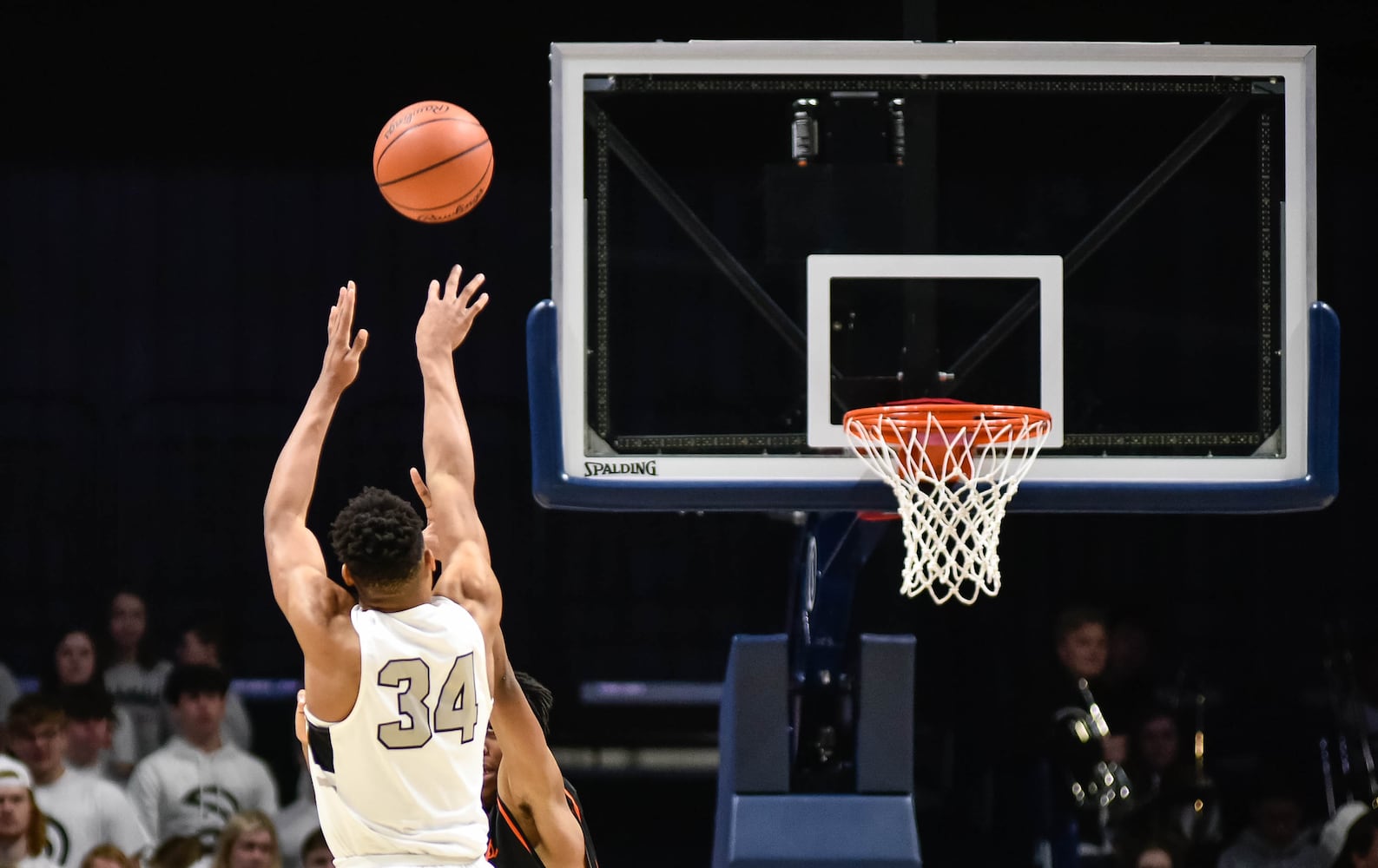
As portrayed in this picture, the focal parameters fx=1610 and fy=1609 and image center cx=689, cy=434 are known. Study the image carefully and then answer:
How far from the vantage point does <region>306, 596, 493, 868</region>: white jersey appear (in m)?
2.56

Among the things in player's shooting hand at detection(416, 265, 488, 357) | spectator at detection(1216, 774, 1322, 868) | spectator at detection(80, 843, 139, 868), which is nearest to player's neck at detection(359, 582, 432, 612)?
player's shooting hand at detection(416, 265, 488, 357)

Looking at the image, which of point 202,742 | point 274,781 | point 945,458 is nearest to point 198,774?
point 202,742

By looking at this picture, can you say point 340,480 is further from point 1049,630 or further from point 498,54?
point 1049,630

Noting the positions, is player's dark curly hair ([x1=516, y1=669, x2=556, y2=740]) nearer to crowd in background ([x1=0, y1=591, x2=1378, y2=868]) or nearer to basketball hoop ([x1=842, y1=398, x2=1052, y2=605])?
basketball hoop ([x1=842, y1=398, x2=1052, y2=605])

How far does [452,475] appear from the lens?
115 inches

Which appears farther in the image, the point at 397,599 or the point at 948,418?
the point at 948,418

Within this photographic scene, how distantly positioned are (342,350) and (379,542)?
55 centimetres

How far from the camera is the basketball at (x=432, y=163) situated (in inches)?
142

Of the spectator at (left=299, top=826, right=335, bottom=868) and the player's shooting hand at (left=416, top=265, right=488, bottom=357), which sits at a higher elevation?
the player's shooting hand at (left=416, top=265, right=488, bottom=357)

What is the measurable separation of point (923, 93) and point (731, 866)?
207cm

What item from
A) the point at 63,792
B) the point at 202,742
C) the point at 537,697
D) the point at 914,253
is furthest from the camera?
the point at 202,742

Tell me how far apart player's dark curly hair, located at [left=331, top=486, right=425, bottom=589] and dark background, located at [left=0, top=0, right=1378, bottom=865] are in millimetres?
5117

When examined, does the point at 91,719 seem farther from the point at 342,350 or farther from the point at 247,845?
the point at 342,350

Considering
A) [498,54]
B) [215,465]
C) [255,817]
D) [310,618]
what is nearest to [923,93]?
[310,618]
